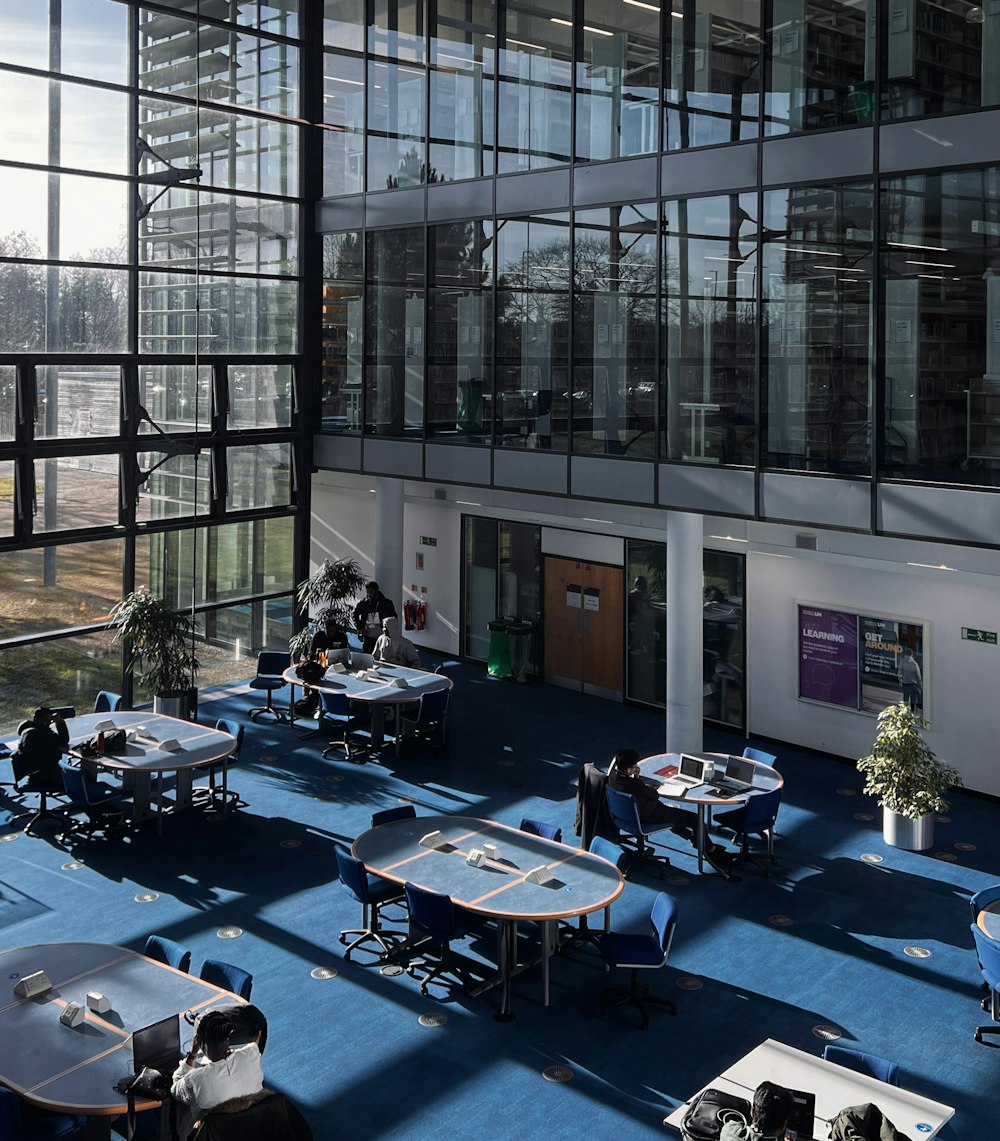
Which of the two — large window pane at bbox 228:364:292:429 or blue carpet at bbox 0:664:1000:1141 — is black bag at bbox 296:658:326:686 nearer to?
blue carpet at bbox 0:664:1000:1141

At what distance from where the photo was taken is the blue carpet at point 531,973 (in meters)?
7.53

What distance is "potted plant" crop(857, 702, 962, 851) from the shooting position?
36.5 feet

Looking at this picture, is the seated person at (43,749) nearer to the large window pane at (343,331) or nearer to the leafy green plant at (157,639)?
the leafy green plant at (157,639)

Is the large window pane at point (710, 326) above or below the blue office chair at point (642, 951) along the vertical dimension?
above

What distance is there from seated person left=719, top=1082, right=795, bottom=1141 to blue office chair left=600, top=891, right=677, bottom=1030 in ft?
8.28

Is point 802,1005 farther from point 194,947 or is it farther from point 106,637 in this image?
point 106,637

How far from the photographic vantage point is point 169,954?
7.71m

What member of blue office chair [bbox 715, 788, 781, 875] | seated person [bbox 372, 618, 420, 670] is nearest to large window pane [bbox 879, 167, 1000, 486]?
blue office chair [bbox 715, 788, 781, 875]

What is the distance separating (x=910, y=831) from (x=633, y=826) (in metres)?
2.68

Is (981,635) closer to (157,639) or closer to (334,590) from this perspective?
(334,590)

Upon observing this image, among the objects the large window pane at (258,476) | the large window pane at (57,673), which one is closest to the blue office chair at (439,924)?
the large window pane at (57,673)

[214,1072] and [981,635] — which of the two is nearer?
[214,1072]

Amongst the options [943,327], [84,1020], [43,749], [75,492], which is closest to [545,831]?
[84,1020]

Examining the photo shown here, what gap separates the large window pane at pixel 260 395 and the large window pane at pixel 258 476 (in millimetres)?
346
